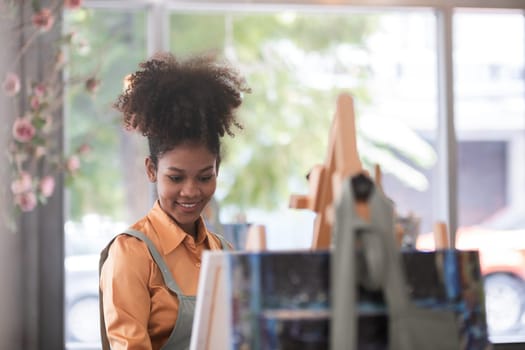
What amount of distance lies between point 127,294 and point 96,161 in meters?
2.81

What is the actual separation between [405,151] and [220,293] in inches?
129

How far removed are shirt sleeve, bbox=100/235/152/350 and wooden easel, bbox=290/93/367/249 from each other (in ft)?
1.25

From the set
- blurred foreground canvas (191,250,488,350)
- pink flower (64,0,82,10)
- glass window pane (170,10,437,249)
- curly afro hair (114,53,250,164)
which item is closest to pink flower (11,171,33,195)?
pink flower (64,0,82,10)

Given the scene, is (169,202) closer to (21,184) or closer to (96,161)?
(21,184)

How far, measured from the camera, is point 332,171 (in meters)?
1.74

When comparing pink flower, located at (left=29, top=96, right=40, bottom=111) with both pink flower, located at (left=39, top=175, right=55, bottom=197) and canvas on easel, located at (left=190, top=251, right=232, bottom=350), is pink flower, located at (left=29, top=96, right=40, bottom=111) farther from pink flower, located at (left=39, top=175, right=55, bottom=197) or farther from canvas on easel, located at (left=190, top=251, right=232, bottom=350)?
canvas on easel, located at (left=190, top=251, right=232, bottom=350)

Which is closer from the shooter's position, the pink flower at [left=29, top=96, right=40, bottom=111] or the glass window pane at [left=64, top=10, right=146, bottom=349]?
the pink flower at [left=29, top=96, right=40, bottom=111]

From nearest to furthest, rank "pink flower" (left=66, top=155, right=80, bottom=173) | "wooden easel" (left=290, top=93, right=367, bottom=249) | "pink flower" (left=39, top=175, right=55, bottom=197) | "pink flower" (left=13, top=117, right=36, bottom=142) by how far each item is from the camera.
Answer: "wooden easel" (left=290, top=93, right=367, bottom=249) → "pink flower" (left=13, top=117, right=36, bottom=142) → "pink flower" (left=39, top=175, right=55, bottom=197) → "pink flower" (left=66, top=155, right=80, bottom=173)

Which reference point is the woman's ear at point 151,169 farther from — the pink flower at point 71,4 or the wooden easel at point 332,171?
the pink flower at point 71,4

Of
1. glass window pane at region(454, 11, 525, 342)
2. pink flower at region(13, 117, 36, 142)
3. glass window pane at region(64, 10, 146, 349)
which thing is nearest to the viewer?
pink flower at region(13, 117, 36, 142)

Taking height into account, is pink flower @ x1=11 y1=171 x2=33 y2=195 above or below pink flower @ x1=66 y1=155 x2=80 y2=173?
below

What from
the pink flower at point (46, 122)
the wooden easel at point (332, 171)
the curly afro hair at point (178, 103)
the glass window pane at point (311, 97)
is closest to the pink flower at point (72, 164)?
the pink flower at point (46, 122)

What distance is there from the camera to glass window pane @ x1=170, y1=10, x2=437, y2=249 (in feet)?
A: 15.5

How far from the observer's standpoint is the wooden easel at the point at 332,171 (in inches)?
65.1
